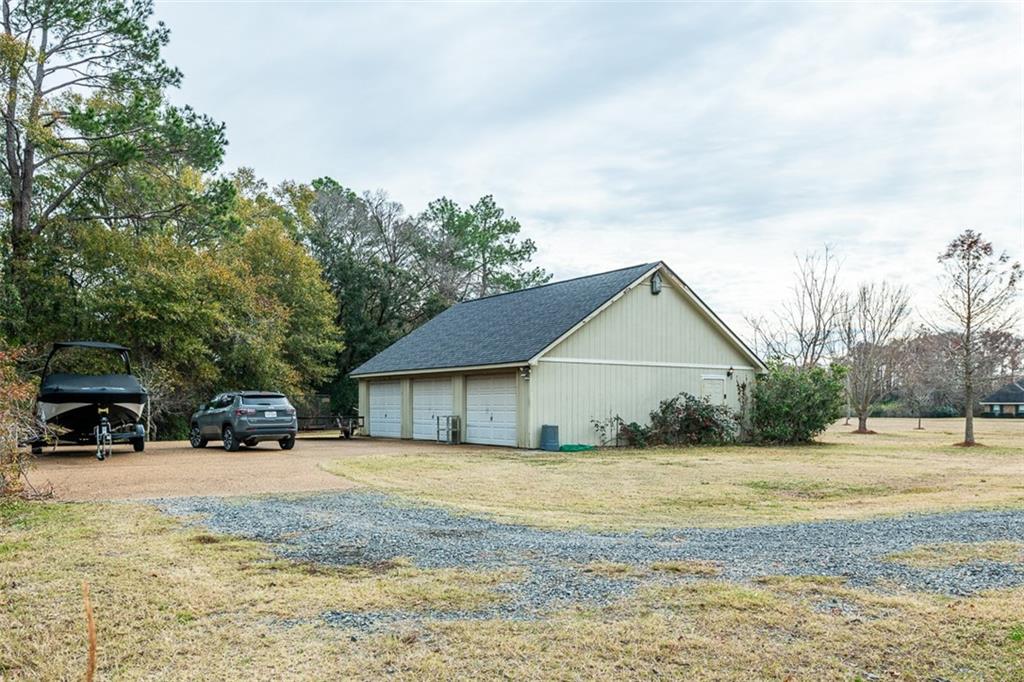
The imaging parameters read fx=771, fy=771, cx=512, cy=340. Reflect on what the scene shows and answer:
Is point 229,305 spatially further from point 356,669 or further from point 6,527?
point 356,669

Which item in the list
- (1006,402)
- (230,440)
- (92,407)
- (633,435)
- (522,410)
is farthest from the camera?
(1006,402)

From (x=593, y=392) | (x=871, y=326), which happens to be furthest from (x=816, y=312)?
(x=593, y=392)

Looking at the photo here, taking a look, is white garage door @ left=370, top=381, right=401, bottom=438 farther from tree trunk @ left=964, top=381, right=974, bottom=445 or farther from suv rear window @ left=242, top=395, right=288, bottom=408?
tree trunk @ left=964, top=381, right=974, bottom=445

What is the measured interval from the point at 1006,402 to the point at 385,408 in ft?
217

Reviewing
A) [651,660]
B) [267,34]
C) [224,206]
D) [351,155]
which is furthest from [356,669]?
[351,155]

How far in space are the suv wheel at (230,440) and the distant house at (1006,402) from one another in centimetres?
7032

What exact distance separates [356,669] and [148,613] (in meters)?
1.88

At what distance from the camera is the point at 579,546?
24.2ft

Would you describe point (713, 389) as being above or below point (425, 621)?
above

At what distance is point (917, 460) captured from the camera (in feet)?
60.7

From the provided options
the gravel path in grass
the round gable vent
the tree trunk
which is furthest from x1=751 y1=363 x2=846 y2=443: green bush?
the gravel path in grass

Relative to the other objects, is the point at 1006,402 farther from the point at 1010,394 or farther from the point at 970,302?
the point at 970,302

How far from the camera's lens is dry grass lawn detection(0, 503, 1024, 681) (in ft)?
13.8

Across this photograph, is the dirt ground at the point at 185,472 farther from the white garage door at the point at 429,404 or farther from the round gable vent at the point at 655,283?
the round gable vent at the point at 655,283
